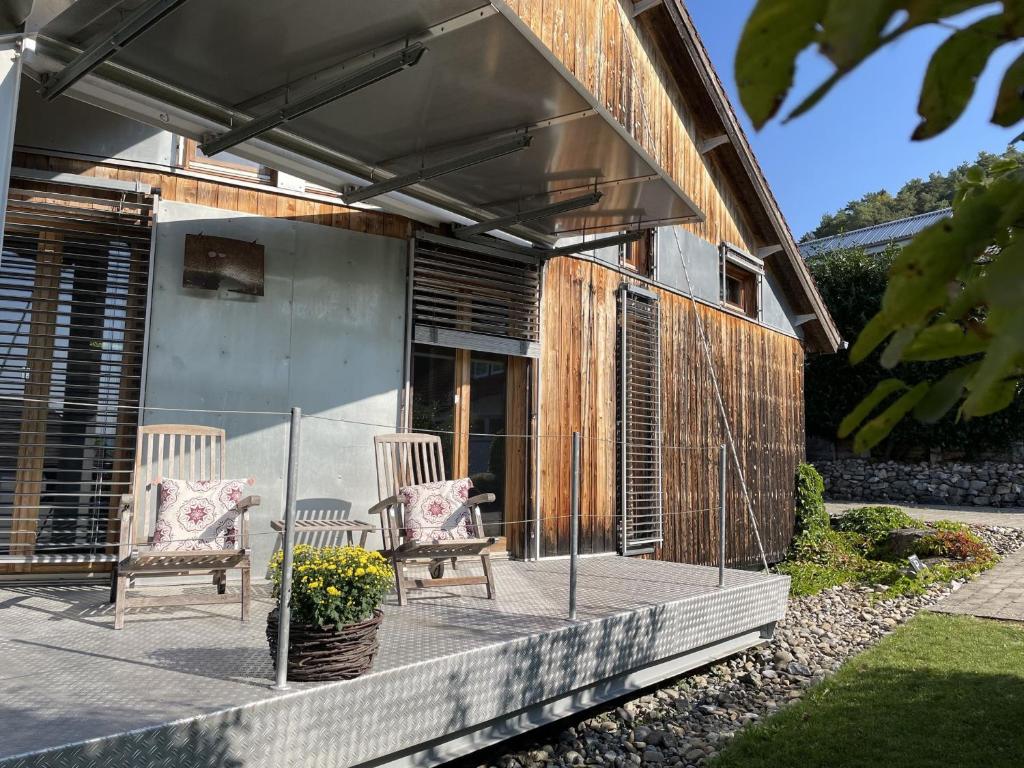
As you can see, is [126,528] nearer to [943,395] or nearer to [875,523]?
[943,395]

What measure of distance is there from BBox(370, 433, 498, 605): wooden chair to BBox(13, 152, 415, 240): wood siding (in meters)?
1.64

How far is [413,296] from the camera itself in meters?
6.14

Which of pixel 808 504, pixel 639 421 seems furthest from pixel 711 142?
pixel 808 504

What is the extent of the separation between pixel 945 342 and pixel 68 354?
5.38 metres

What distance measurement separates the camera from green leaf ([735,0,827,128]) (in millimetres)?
535

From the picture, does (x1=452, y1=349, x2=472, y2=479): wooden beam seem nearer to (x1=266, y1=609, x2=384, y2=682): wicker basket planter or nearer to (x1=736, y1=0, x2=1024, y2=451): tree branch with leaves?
(x1=266, y1=609, x2=384, y2=682): wicker basket planter

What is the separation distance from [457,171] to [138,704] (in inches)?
146

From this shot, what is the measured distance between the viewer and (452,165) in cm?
482

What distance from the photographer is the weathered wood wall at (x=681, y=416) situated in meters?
7.09

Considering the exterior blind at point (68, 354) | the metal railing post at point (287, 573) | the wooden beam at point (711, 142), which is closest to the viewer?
the metal railing post at point (287, 573)

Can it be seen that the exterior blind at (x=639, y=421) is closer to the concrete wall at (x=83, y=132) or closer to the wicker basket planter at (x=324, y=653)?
the concrete wall at (x=83, y=132)

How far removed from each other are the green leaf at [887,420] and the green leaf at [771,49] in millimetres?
263

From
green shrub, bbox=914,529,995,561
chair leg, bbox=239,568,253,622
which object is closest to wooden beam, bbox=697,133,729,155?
green shrub, bbox=914,529,995,561

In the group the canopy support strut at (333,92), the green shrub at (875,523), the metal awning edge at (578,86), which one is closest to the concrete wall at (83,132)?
the canopy support strut at (333,92)
